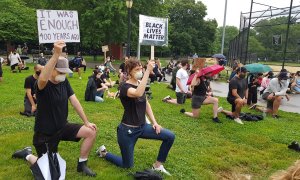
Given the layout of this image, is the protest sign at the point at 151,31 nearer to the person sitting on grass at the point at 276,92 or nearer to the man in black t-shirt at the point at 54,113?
the person sitting on grass at the point at 276,92

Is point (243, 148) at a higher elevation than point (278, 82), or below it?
below

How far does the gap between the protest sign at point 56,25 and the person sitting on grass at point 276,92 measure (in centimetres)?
718

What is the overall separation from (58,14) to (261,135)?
8135 millimetres

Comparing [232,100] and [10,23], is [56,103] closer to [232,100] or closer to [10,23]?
[232,100]

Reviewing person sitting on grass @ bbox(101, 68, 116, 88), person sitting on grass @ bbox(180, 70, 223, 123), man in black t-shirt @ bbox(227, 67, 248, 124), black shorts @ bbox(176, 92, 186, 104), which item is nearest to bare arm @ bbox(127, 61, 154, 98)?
person sitting on grass @ bbox(180, 70, 223, 123)

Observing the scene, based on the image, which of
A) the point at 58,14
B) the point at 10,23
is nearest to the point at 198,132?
the point at 58,14

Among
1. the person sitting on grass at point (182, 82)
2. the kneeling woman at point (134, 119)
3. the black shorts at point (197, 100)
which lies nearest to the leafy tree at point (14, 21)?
the person sitting on grass at point (182, 82)

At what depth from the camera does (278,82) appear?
1191 cm

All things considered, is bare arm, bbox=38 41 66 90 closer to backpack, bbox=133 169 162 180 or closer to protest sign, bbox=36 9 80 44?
backpack, bbox=133 169 162 180

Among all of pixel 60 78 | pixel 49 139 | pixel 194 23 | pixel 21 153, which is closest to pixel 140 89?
pixel 60 78

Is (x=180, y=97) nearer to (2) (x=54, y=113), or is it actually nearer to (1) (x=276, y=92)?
(1) (x=276, y=92)

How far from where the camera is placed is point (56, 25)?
12.7 m

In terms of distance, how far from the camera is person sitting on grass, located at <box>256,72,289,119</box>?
1171 centimetres

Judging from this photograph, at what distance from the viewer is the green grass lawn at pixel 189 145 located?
5.99m
